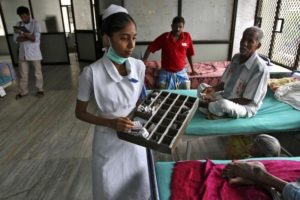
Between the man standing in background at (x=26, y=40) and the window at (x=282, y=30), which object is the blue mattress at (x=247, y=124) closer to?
the window at (x=282, y=30)

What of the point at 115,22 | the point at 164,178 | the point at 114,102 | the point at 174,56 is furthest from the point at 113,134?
the point at 174,56

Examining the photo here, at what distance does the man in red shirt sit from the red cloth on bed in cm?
190

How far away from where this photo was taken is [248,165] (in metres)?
1.29

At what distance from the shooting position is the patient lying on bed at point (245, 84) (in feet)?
6.48

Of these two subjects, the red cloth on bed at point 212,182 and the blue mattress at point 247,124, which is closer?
the red cloth on bed at point 212,182

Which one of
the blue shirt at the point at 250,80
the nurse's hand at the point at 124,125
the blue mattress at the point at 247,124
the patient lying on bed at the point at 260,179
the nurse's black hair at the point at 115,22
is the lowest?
the blue mattress at the point at 247,124

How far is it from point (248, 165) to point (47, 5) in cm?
618

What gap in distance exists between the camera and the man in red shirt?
3158 mm

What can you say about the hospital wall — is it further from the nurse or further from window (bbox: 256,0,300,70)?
the nurse

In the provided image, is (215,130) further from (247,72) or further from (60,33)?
(60,33)

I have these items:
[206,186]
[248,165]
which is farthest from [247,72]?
[206,186]

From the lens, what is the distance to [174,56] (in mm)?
3172

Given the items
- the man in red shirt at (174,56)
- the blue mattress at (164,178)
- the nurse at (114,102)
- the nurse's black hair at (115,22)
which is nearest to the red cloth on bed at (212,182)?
the blue mattress at (164,178)

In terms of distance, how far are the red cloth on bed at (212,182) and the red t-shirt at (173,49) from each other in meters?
1.93
